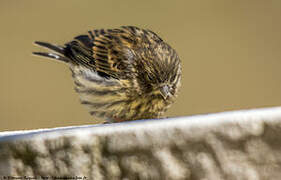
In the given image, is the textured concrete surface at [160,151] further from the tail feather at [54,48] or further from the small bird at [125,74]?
the tail feather at [54,48]

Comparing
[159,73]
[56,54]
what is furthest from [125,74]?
[56,54]

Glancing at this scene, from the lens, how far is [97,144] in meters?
1.38

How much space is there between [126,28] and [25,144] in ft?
7.31

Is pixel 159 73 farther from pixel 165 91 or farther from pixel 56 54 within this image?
pixel 56 54

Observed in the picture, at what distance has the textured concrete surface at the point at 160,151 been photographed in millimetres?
1328

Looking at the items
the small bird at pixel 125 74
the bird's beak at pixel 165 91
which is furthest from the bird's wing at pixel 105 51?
the bird's beak at pixel 165 91

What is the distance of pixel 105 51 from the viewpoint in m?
3.31

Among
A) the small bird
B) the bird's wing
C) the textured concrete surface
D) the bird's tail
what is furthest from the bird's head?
the textured concrete surface

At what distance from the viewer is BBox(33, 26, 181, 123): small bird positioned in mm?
2949

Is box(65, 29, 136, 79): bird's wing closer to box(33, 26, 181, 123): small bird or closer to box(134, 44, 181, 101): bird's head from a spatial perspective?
box(33, 26, 181, 123): small bird

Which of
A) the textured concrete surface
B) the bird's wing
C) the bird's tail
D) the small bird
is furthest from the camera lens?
the bird's tail

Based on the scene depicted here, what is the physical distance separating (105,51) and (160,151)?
203 cm

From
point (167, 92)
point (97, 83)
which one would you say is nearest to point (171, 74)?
point (167, 92)

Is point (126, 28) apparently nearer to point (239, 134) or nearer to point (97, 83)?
point (97, 83)
